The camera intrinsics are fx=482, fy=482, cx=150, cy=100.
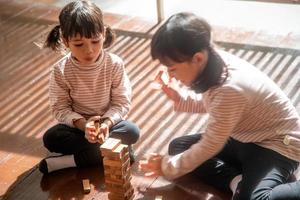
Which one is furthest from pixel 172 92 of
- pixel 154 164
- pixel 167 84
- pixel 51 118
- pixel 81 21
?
pixel 51 118

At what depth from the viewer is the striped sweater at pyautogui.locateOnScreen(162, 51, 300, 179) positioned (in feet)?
4.09

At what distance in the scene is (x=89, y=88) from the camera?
1547 millimetres

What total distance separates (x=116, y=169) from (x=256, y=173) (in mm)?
388

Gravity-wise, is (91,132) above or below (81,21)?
below

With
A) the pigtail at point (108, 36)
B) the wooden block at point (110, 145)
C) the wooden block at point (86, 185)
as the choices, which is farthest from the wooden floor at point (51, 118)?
the pigtail at point (108, 36)

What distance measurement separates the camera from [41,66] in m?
2.30

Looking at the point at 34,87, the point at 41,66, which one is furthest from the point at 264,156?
the point at 41,66

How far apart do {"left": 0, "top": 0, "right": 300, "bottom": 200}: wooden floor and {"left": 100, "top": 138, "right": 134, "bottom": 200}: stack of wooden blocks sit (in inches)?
3.6

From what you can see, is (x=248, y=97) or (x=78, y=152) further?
(x=78, y=152)

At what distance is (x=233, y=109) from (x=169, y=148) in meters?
0.39

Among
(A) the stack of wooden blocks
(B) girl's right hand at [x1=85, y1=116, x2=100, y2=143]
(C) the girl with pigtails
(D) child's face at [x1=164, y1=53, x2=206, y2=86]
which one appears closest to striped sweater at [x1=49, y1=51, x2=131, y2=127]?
(C) the girl with pigtails

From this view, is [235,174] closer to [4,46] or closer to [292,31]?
[292,31]

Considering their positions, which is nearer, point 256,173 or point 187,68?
point 187,68

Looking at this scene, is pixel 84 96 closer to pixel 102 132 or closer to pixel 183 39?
pixel 102 132
